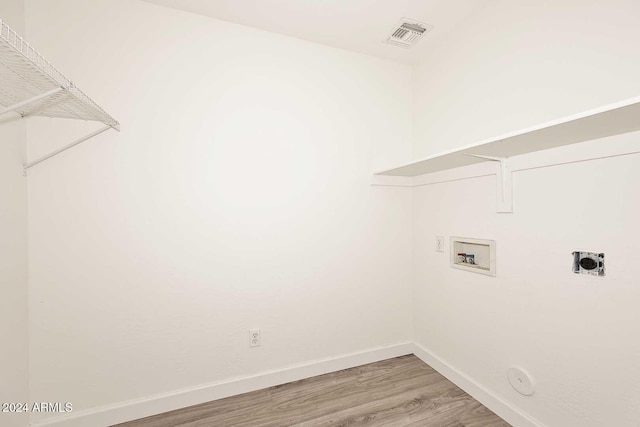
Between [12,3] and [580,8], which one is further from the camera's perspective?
[12,3]

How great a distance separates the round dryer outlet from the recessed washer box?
1.75 ft

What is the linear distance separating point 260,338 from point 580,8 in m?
2.51

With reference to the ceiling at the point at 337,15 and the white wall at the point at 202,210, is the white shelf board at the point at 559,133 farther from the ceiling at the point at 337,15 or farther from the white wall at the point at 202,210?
the ceiling at the point at 337,15

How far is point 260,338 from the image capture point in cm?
185

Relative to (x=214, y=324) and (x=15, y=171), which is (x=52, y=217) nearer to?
(x=15, y=171)

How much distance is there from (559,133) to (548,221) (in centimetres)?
49

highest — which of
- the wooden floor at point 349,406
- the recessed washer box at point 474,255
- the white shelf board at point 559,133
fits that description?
the white shelf board at point 559,133

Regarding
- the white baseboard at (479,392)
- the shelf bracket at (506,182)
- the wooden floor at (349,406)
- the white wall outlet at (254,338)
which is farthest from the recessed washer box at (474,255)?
the white wall outlet at (254,338)

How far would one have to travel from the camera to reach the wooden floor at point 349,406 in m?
1.54

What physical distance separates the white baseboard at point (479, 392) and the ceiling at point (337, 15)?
240 cm

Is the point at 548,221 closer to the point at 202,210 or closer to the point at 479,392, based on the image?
the point at 479,392

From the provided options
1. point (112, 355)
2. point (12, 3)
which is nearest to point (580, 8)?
point (12, 3)

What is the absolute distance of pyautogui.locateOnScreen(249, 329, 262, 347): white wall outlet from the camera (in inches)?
71.8

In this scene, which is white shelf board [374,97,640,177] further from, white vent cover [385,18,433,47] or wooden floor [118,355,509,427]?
wooden floor [118,355,509,427]
